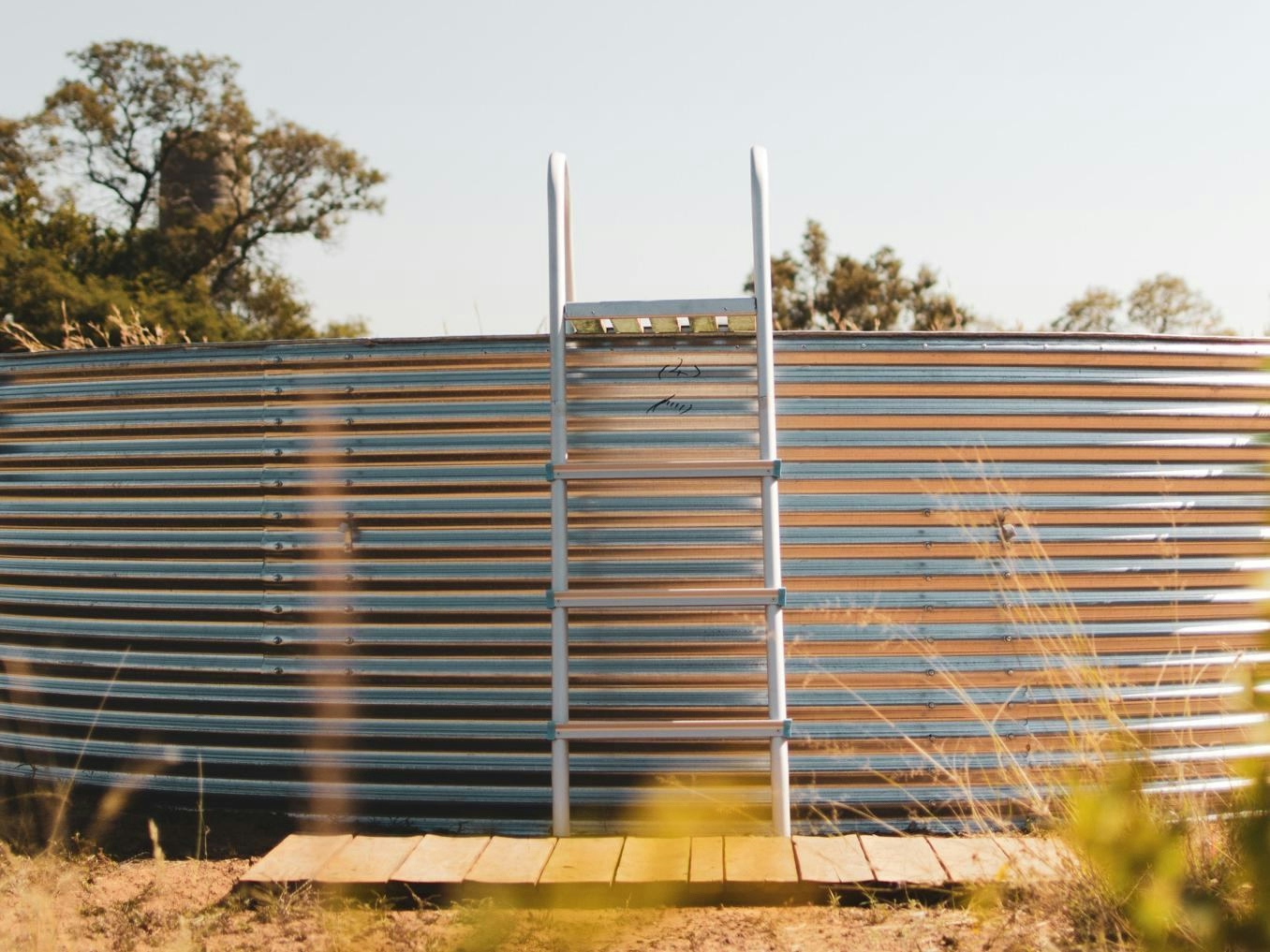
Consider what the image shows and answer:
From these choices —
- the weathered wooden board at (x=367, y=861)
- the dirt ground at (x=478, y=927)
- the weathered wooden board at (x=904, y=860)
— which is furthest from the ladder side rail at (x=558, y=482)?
the weathered wooden board at (x=904, y=860)

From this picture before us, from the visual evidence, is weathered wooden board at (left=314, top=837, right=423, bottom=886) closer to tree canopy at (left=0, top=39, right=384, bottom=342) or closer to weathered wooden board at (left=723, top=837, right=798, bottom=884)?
weathered wooden board at (left=723, top=837, right=798, bottom=884)

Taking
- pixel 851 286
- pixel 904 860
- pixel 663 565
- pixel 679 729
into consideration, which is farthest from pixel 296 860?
pixel 851 286

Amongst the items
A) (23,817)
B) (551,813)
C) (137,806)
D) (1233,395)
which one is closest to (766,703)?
(551,813)

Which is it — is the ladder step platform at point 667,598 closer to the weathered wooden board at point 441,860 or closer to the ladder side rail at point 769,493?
the ladder side rail at point 769,493

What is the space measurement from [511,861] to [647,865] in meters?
0.47

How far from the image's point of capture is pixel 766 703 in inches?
186

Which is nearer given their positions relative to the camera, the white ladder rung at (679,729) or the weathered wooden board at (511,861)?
the weathered wooden board at (511,861)

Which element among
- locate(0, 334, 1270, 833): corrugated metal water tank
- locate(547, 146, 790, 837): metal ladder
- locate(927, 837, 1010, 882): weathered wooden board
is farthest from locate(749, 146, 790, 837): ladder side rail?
locate(927, 837, 1010, 882): weathered wooden board

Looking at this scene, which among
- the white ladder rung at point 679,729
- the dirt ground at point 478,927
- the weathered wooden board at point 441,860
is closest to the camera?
the dirt ground at point 478,927

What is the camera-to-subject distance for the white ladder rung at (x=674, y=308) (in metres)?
4.50

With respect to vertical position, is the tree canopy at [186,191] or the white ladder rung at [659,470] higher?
the tree canopy at [186,191]

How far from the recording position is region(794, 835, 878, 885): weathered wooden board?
12.5 feet

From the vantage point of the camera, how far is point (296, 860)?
4.11 m

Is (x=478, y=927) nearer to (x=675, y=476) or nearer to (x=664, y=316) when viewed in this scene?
(x=675, y=476)
